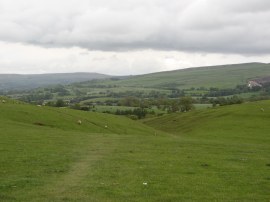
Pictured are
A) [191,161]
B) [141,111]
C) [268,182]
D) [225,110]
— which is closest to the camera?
[268,182]

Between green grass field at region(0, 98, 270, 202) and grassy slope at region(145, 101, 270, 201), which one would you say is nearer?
green grass field at region(0, 98, 270, 202)

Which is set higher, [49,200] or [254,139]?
[49,200]

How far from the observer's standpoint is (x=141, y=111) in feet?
563

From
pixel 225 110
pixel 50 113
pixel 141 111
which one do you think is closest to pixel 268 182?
pixel 50 113

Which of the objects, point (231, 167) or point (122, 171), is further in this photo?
point (231, 167)

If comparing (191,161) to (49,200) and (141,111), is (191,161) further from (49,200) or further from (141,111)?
(141,111)

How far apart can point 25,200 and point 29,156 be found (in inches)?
572

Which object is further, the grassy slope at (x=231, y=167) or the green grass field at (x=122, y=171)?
the grassy slope at (x=231, y=167)

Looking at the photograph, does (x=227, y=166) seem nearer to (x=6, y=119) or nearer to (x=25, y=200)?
(x=25, y=200)

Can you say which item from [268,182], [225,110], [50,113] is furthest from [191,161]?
[225,110]

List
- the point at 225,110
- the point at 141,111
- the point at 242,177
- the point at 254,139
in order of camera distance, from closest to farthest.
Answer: the point at 242,177
the point at 254,139
the point at 225,110
the point at 141,111

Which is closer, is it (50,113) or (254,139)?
(254,139)

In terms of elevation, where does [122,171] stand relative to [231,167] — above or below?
above

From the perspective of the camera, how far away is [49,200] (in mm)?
18922
